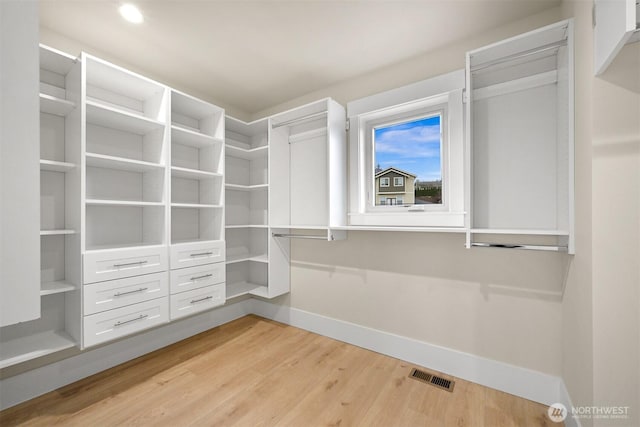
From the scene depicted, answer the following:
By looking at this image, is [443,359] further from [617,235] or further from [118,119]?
[118,119]

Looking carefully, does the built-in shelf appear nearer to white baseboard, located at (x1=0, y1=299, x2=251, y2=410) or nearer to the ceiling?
white baseboard, located at (x1=0, y1=299, x2=251, y2=410)

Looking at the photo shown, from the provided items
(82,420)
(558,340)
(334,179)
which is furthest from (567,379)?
(82,420)

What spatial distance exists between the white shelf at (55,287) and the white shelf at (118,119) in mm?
1254

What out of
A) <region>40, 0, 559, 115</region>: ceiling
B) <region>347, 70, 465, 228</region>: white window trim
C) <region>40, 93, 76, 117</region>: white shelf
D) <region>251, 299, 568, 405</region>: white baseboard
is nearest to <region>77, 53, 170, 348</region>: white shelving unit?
<region>40, 93, 76, 117</region>: white shelf

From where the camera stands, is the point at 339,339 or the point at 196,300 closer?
the point at 196,300

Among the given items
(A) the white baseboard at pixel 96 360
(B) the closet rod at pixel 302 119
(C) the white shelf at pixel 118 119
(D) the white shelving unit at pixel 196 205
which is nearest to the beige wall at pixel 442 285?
(B) the closet rod at pixel 302 119

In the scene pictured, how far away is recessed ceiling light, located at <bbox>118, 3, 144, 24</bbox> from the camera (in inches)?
69.5

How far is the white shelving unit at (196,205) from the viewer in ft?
7.67

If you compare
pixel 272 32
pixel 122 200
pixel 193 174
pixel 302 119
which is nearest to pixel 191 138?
pixel 193 174

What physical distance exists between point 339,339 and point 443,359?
38.0 inches

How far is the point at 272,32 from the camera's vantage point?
2004 millimetres

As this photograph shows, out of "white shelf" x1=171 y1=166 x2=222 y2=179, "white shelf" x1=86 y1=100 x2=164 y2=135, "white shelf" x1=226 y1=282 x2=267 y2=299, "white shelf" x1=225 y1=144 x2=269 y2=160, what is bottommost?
"white shelf" x1=226 y1=282 x2=267 y2=299

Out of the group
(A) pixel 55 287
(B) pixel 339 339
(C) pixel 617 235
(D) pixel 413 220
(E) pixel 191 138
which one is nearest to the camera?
(C) pixel 617 235

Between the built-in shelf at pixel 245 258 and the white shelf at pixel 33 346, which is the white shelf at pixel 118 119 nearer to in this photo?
the built-in shelf at pixel 245 258
